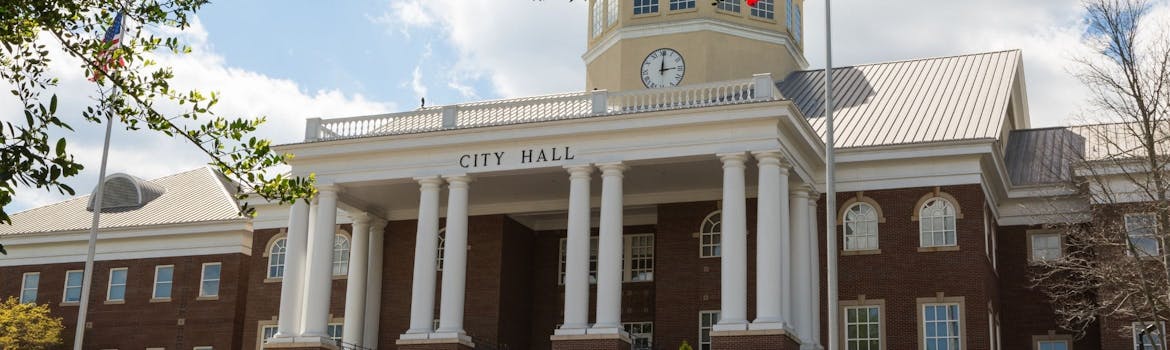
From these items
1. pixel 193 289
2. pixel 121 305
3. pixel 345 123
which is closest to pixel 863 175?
pixel 345 123

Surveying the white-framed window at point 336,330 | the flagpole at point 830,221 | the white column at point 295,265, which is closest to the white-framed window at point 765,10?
the white column at point 295,265

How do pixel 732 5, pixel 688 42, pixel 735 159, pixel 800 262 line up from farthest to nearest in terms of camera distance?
1. pixel 732 5
2. pixel 688 42
3. pixel 800 262
4. pixel 735 159

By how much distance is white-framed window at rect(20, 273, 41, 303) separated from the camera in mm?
52844

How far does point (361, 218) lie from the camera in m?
43.8

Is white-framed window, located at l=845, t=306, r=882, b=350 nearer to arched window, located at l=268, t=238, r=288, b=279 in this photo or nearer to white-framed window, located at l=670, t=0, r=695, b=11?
white-framed window, located at l=670, t=0, r=695, b=11

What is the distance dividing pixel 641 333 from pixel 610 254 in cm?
686

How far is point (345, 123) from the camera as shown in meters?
41.0

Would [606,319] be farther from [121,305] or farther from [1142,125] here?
[121,305]

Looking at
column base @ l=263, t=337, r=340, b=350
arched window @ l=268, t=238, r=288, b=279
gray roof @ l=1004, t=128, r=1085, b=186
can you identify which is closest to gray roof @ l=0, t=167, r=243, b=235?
arched window @ l=268, t=238, r=288, b=279

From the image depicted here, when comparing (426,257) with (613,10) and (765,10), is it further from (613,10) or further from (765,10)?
(765,10)

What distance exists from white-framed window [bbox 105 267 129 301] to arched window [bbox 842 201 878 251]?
27286mm

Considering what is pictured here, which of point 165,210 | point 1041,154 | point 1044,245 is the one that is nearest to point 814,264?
point 1044,245

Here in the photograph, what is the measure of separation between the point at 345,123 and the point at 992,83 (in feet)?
67.4

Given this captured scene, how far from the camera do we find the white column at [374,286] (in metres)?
43.8
